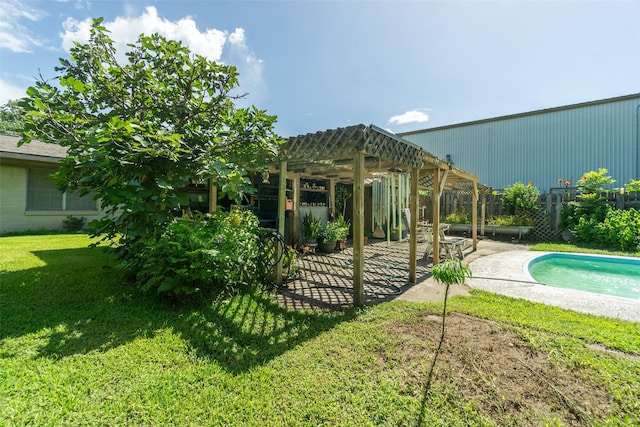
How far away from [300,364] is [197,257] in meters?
1.83

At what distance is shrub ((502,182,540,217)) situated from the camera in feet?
35.8

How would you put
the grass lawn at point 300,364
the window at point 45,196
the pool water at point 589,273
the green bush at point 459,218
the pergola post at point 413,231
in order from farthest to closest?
the green bush at point 459,218, the window at point 45,196, the pool water at point 589,273, the pergola post at point 413,231, the grass lawn at point 300,364

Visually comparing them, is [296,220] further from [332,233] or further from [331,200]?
[331,200]

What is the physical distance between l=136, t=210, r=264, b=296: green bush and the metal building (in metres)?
16.9

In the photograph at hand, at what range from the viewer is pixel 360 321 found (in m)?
3.19

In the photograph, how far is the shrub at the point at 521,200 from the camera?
10.9m

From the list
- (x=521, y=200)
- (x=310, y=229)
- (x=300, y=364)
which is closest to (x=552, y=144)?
(x=521, y=200)

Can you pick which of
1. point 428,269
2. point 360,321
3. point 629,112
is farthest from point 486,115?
point 360,321

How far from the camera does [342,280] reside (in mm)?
4949

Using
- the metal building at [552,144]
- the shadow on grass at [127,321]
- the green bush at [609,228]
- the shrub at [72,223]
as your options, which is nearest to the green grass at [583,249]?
the green bush at [609,228]

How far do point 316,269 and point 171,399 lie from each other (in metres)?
3.99

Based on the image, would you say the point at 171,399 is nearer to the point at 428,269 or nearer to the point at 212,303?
the point at 212,303

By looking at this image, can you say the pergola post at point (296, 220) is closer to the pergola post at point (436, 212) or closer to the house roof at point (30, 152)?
the pergola post at point (436, 212)

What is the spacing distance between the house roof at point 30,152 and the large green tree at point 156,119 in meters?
5.72
